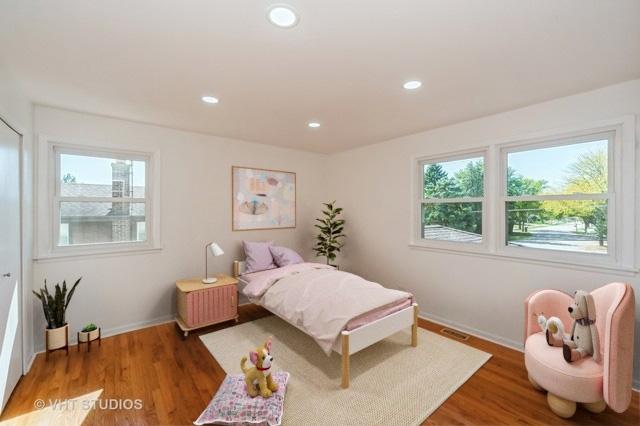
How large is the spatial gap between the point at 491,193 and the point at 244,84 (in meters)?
2.67

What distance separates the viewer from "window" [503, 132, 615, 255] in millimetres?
2367

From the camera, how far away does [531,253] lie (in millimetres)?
2680

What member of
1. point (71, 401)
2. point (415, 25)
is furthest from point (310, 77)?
point (71, 401)

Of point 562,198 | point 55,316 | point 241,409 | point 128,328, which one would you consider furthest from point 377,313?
point 55,316

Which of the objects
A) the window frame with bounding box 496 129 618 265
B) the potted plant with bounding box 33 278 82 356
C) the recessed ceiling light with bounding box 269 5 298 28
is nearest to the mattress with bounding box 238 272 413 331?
the window frame with bounding box 496 129 618 265

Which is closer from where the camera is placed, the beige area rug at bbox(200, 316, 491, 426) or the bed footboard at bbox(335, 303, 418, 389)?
the beige area rug at bbox(200, 316, 491, 426)

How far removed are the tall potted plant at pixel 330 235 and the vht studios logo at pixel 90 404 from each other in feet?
9.53

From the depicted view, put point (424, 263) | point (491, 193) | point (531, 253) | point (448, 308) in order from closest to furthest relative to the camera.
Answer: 1. point (531, 253)
2. point (491, 193)
3. point (448, 308)
4. point (424, 263)

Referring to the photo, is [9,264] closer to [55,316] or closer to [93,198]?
[55,316]

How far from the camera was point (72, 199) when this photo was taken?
2.83 metres

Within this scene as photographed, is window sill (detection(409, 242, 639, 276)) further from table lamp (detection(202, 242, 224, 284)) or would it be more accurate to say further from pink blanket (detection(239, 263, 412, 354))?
table lamp (detection(202, 242, 224, 284))

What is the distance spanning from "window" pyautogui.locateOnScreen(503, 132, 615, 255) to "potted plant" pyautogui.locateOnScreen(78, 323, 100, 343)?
4300 millimetres

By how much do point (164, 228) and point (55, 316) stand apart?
1237 millimetres

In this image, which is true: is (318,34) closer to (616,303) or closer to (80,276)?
(616,303)
